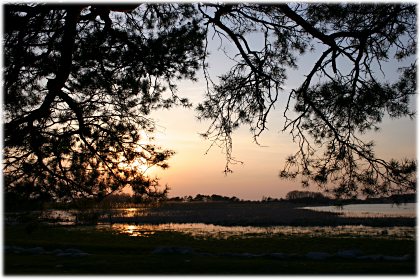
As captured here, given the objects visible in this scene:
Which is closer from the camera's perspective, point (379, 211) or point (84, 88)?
point (84, 88)

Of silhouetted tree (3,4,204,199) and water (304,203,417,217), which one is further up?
silhouetted tree (3,4,204,199)

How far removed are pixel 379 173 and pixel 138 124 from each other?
4308 millimetres

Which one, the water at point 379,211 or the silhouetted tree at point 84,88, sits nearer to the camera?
the silhouetted tree at point 84,88

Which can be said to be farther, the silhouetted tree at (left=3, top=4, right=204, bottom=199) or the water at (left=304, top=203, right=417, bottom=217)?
the water at (left=304, top=203, right=417, bottom=217)

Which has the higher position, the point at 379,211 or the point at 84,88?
the point at 84,88

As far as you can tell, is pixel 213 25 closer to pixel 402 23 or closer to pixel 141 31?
pixel 141 31

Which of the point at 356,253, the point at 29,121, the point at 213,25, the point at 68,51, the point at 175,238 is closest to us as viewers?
the point at 68,51

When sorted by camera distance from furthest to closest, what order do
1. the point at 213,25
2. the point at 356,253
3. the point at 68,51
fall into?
1. the point at 356,253
2. the point at 213,25
3. the point at 68,51

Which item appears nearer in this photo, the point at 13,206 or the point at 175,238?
the point at 13,206

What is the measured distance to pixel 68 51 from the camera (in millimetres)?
7656

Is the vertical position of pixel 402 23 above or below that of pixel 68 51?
above

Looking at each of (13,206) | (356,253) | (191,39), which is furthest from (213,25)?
(356,253)

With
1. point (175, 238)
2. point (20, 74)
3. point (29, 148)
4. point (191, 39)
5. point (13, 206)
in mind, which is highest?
point (191, 39)

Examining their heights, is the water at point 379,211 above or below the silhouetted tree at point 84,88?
below
